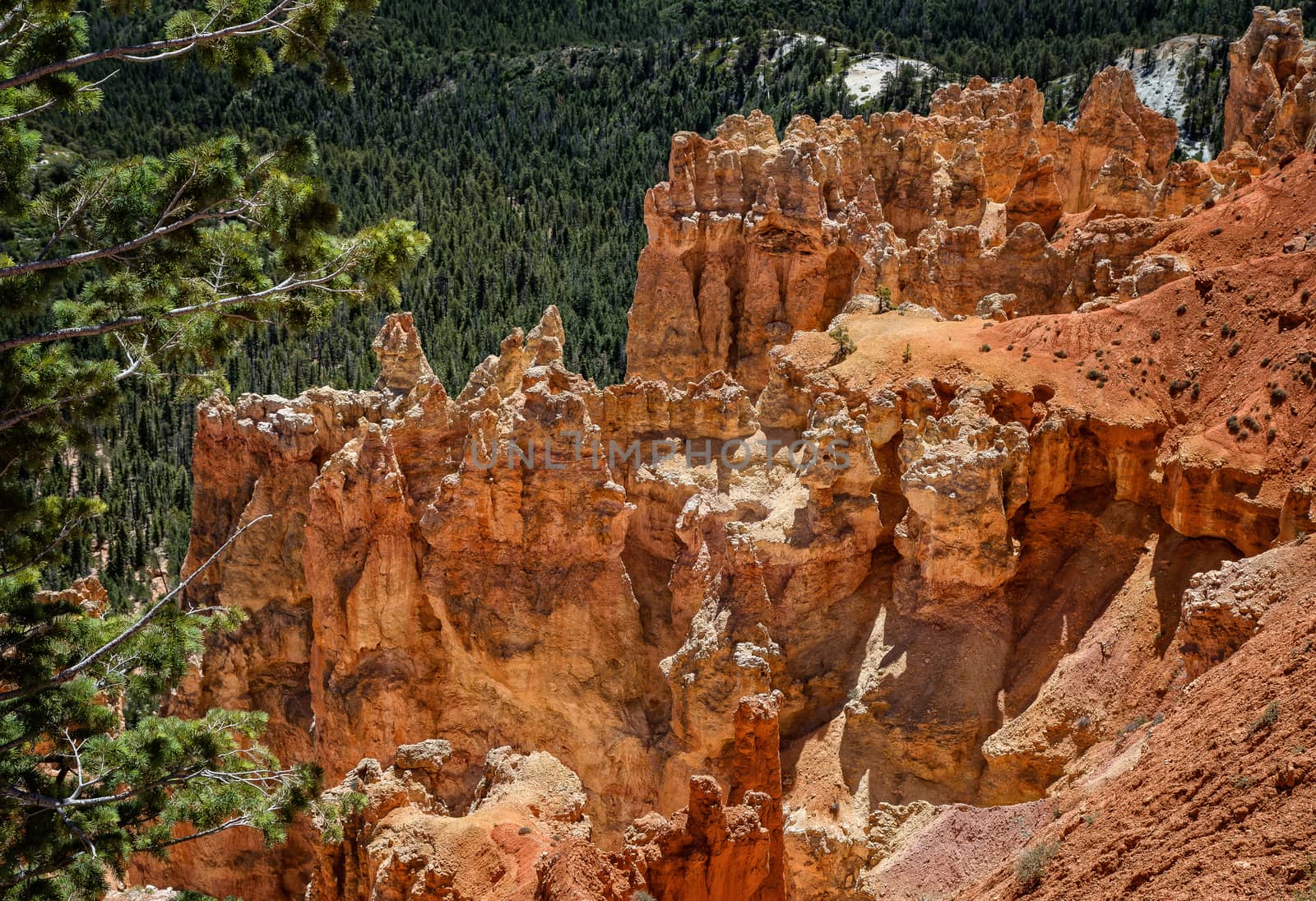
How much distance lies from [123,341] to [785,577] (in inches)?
604

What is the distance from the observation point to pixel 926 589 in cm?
2650

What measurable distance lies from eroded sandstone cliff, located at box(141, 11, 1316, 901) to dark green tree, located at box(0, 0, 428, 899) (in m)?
3.69

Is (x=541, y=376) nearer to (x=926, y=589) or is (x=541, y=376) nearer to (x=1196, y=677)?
(x=926, y=589)

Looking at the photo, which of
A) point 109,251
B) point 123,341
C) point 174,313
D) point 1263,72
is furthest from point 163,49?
point 1263,72

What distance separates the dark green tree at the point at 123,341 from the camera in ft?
51.4

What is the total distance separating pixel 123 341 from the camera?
1656cm

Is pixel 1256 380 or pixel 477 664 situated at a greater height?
pixel 1256 380

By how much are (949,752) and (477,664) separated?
11.0 m

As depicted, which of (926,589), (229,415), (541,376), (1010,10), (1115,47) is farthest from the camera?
(1010,10)

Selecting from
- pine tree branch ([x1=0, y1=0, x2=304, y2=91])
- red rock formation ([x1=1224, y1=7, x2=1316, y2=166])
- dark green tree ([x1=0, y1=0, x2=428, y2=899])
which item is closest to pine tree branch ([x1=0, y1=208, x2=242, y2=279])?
dark green tree ([x1=0, y1=0, x2=428, y2=899])

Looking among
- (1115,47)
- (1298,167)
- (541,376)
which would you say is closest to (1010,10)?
(1115,47)

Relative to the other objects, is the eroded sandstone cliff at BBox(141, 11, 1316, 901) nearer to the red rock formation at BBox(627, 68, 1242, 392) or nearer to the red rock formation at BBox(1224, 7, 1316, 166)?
the red rock formation at BBox(627, 68, 1242, 392)

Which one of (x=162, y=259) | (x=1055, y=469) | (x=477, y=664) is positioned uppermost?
(x=162, y=259)

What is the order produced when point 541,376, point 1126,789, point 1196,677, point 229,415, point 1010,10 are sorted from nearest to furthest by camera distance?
point 1126,789 → point 1196,677 → point 541,376 → point 229,415 → point 1010,10
